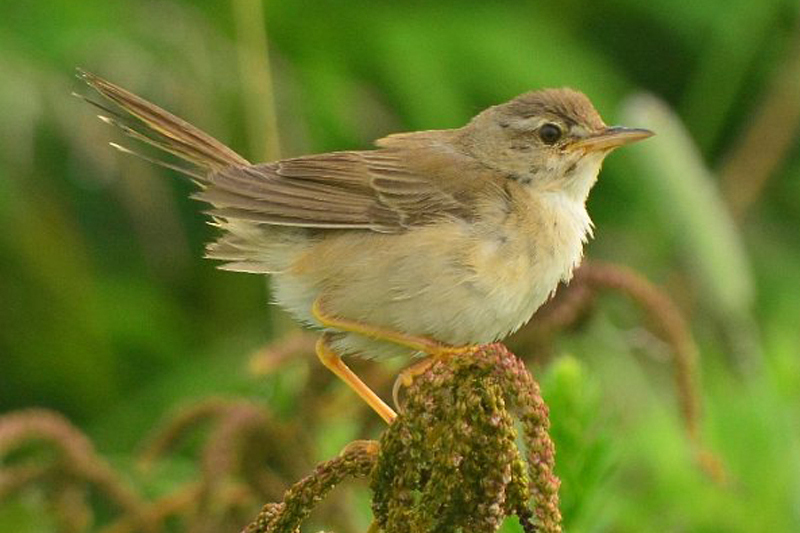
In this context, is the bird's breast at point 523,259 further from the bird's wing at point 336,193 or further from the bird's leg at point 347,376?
the bird's leg at point 347,376

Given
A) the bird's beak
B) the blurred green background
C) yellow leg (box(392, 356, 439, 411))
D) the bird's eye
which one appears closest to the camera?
yellow leg (box(392, 356, 439, 411))

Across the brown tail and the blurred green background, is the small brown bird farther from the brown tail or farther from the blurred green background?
the blurred green background

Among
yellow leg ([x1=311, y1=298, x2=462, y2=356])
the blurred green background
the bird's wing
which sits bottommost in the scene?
the blurred green background

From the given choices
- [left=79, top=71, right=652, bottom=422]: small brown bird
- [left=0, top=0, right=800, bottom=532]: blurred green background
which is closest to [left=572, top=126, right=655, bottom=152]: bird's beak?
[left=79, top=71, right=652, bottom=422]: small brown bird

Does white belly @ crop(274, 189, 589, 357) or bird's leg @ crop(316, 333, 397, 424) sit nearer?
bird's leg @ crop(316, 333, 397, 424)

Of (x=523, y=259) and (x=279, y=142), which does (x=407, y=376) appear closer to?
(x=523, y=259)

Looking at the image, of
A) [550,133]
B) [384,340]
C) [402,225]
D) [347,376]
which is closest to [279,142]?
[550,133]

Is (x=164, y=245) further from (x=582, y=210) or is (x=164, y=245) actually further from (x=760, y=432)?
(x=760, y=432)
